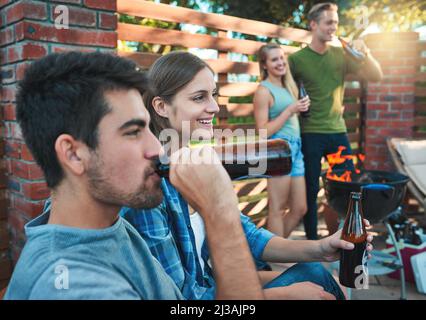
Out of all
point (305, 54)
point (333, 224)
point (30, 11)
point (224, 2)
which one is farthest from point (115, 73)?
point (224, 2)

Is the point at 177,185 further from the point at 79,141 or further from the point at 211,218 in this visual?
the point at 79,141

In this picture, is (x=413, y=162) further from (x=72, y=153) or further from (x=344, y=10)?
(x=344, y=10)

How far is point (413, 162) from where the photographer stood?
4281 millimetres

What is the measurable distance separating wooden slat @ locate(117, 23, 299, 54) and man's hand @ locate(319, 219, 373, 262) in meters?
2.13

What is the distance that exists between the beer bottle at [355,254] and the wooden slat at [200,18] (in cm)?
205

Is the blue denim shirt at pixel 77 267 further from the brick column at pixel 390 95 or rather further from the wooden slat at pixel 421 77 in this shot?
the wooden slat at pixel 421 77

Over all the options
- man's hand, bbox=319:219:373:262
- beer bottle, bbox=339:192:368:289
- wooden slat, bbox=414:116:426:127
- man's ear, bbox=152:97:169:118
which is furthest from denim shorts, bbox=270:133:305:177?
wooden slat, bbox=414:116:426:127

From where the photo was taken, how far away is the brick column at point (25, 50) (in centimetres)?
211

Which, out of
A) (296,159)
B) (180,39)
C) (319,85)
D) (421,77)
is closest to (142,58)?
(180,39)

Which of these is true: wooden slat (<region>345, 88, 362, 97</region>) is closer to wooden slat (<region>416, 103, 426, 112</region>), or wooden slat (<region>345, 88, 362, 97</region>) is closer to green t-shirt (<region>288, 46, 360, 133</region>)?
wooden slat (<region>416, 103, 426, 112</region>)

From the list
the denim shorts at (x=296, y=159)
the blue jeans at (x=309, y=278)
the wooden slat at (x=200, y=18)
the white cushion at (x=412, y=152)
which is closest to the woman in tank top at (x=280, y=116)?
the denim shorts at (x=296, y=159)

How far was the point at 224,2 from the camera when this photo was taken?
391 inches

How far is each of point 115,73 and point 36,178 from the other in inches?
53.8

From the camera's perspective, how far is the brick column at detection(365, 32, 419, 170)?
16.6 feet
